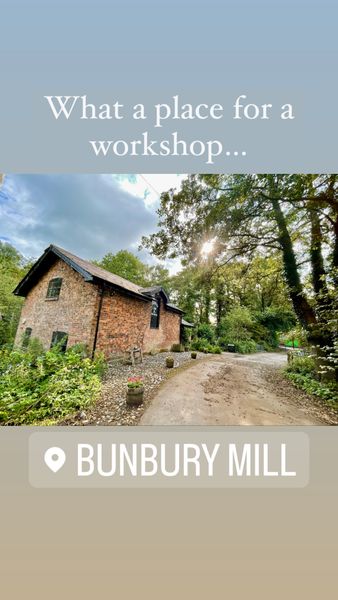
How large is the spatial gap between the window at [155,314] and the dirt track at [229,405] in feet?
18.2

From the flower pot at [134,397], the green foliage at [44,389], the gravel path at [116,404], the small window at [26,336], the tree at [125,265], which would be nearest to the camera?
the gravel path at [116,404]

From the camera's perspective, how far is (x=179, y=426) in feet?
11.6

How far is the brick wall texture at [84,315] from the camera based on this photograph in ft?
26.6

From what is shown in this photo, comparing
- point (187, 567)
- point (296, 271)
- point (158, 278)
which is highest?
point (158, 278)

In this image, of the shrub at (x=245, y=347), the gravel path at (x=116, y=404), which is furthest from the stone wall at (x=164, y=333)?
the shrub at (x=245, y=347)

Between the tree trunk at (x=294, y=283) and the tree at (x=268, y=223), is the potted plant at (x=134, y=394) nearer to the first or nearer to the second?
the tree at (x=268, y=223)

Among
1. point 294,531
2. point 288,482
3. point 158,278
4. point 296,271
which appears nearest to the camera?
point 294,531

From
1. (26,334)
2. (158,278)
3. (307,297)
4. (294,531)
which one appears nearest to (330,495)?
(294,531)

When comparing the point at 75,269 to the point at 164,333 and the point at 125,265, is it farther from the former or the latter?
the point at 125,265

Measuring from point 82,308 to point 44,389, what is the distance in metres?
4.01

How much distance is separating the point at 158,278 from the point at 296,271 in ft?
80.3

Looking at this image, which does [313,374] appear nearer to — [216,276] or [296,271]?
[296,271]

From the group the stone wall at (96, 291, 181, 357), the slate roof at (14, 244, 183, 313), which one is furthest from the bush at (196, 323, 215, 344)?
the slate roof at (14, 244, 183, 313)

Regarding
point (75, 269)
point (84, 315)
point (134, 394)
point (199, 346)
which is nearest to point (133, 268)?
point (199, 346)
